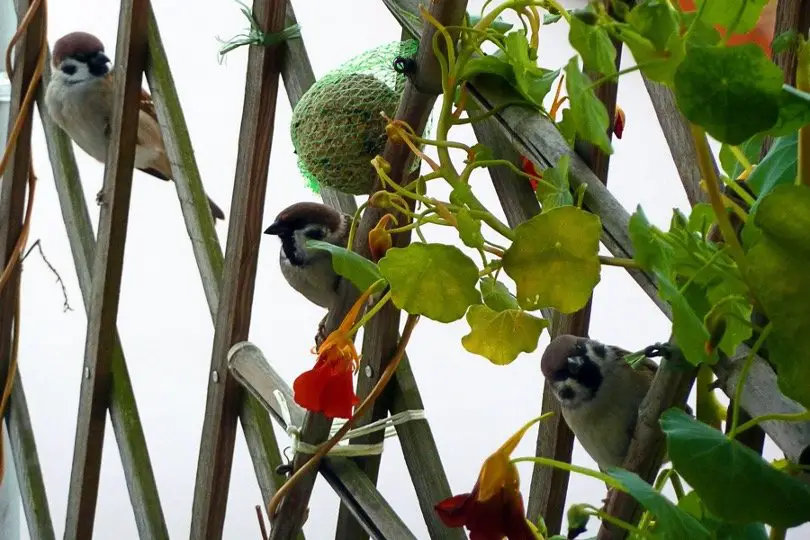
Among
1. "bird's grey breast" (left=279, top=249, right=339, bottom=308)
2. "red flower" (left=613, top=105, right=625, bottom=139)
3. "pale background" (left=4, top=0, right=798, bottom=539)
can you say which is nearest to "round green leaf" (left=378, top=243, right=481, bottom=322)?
"red flower" (left=613, top=105, right=625, bottom=139)

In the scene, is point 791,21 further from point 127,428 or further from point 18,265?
point 18,265

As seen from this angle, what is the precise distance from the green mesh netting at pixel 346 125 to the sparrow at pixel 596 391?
0.14 meters

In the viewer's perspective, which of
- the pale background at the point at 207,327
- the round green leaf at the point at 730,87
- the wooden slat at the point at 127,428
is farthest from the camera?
the pale background at the point at 207,327

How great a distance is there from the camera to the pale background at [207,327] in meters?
1.82

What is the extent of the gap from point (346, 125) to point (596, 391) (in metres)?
0.20

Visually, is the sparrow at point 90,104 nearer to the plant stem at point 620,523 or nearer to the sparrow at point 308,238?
the sparrow at point 308,238

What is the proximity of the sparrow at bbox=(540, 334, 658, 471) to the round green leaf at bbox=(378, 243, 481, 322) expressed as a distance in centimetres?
16

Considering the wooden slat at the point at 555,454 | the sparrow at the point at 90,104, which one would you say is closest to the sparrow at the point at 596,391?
the wooden slat at the point at 555,454

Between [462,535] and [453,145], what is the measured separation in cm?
30

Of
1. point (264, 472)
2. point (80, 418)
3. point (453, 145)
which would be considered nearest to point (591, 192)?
point (453, 145)

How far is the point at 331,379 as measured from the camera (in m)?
0.37

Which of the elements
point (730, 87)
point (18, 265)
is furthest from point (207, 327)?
point (730, 87)

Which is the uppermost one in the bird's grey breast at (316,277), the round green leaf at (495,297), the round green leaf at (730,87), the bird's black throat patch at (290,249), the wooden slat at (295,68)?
the wooden slat at (295,68)

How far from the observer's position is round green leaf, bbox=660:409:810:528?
219 millimetres
